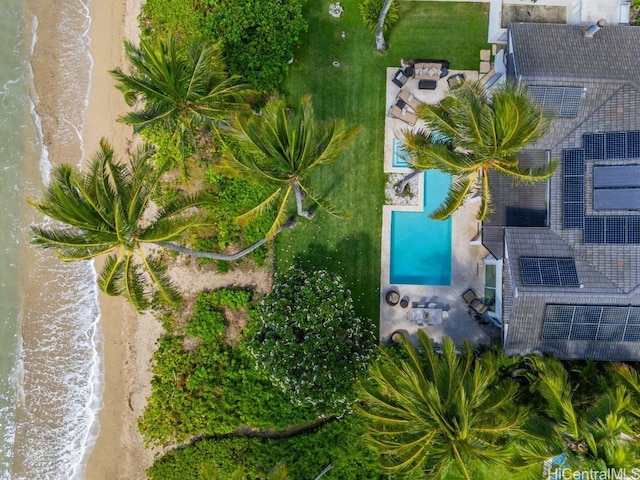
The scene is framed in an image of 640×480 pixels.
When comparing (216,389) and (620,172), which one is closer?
(620,172)

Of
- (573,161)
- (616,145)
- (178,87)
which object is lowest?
(573,161)

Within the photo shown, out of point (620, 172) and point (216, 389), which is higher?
point (620, 172)

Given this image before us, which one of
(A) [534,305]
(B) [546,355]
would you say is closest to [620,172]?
(A) [534,305]

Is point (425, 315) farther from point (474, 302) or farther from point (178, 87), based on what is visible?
point (178, 87)

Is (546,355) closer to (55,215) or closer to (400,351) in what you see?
(400,351)

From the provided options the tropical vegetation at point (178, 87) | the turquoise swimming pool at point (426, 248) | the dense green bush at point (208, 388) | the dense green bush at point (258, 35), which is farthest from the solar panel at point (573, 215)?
the dense green bush at point (208, 388)

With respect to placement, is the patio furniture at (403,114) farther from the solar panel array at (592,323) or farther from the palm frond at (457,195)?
the solar panel array at (592,323)

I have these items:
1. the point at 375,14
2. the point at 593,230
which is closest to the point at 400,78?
the point at 375,14
